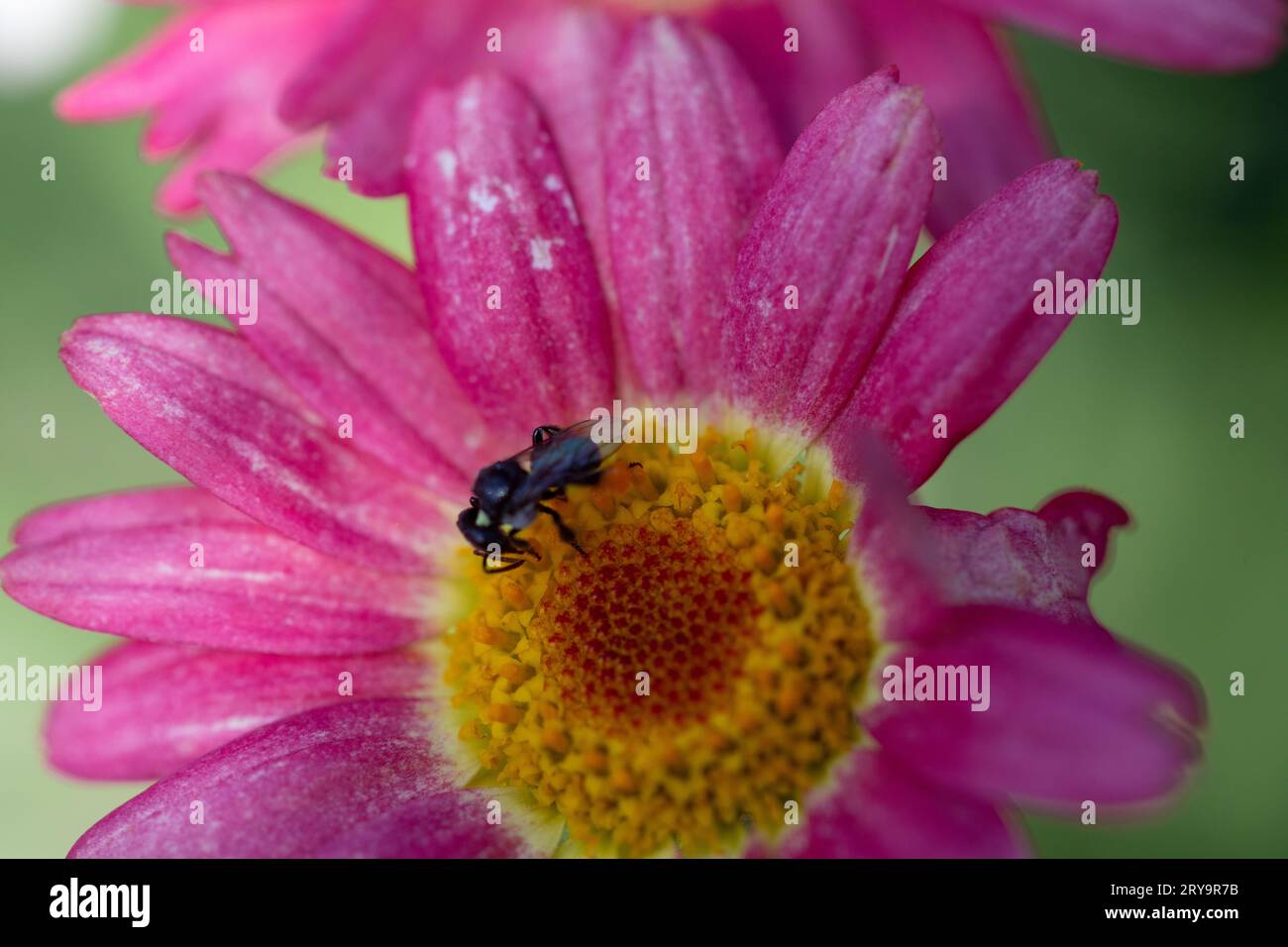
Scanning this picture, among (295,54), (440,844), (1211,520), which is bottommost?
(440,844)

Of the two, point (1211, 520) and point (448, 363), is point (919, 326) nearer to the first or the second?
point (448, 363)

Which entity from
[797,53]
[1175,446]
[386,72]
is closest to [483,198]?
[386,72]

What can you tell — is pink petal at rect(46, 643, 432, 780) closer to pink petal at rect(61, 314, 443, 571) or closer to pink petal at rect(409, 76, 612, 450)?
pink petal at rect(61, 314, 443, 571)

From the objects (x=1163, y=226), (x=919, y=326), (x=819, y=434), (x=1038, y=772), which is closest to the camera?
(x=1038, y=772)

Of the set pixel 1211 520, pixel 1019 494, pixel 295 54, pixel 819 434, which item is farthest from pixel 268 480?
pixel 1211 520

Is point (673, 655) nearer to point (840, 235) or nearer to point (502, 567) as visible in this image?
point (502, 567)

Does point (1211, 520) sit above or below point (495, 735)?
above
